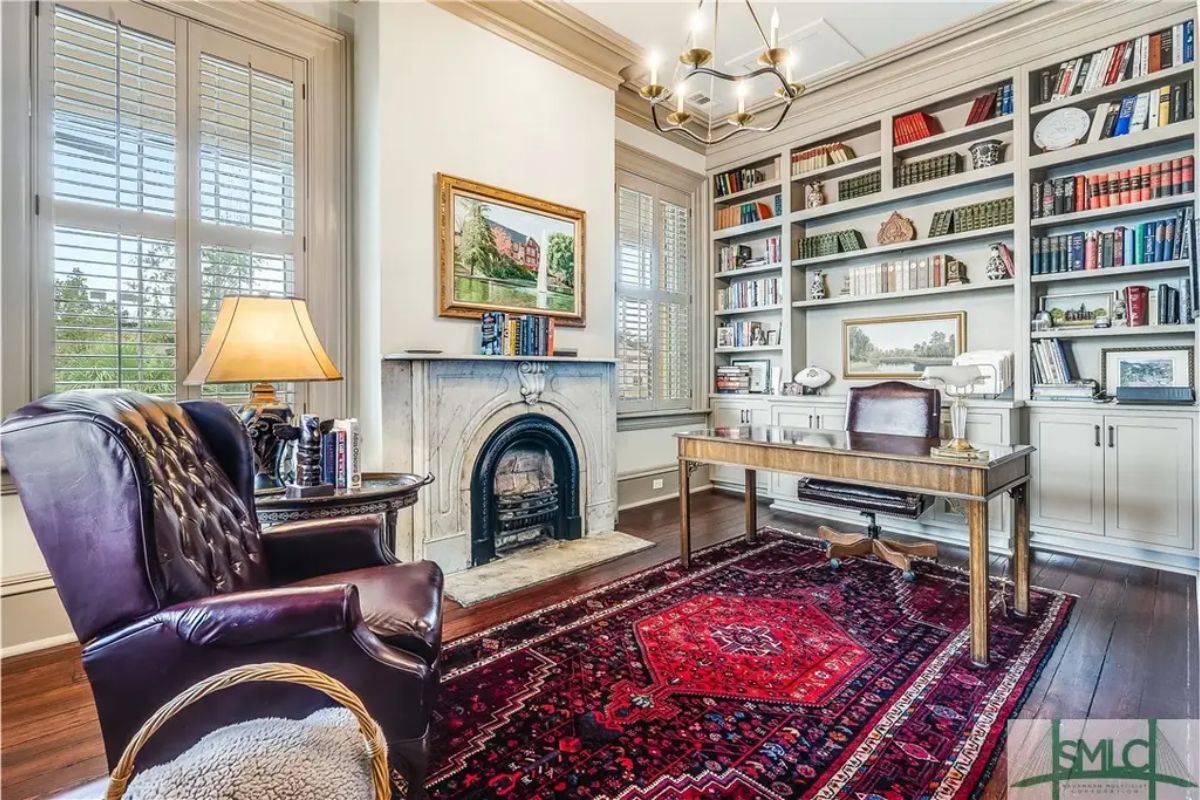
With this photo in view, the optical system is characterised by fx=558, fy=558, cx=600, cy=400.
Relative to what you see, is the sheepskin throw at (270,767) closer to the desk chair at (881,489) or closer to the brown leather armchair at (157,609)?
the brown leather armchair at (157,609)

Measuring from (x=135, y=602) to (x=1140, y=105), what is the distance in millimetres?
5004

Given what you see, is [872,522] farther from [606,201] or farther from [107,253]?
[107,253]

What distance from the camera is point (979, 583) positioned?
2121 millimetres

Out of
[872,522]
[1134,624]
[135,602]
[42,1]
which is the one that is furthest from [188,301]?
[1134,624]

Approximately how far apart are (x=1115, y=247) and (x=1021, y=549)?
206cm

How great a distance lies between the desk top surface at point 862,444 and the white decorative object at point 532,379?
3.20 feet

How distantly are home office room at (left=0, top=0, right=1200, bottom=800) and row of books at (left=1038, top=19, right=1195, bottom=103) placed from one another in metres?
0.02

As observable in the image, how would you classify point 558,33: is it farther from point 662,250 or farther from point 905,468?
point 905,468

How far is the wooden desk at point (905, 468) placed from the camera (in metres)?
2.12

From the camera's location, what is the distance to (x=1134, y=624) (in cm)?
243

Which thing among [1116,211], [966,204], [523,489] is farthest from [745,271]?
[523,489]

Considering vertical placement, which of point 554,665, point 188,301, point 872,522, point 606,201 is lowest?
point 554,665

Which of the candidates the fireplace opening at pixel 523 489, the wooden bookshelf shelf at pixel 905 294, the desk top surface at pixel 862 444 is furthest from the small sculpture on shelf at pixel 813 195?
the fireplace opening at pixel 523 489

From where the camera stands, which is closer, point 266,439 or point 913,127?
point 266,439
